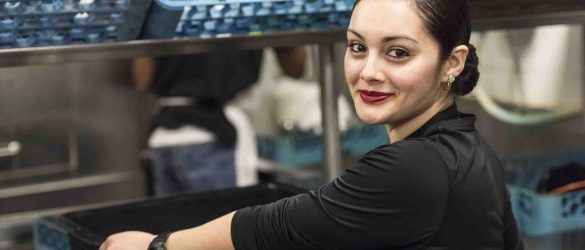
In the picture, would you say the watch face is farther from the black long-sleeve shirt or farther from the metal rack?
the metal rack

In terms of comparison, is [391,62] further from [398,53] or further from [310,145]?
[310,145]

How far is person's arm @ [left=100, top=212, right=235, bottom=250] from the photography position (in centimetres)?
122

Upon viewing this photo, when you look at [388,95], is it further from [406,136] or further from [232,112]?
[232,112]

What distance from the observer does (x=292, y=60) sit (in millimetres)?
3471

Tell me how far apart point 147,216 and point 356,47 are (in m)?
0.65

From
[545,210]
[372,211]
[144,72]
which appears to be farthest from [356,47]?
[144,72]

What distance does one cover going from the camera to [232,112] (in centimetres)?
337

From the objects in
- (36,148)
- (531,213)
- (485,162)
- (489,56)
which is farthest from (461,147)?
(36,148)

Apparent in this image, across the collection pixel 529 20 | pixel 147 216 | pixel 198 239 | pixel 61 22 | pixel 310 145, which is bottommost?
pixel 310 145

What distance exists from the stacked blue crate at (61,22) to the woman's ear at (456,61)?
1.80 ft

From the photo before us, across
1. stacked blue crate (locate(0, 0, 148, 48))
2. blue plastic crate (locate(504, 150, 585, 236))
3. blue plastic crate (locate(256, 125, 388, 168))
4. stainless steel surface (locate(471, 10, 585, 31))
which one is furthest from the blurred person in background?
stacked blue crate (locate(0, 0, 148, 48))

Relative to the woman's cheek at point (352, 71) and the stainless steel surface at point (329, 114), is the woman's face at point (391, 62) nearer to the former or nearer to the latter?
the woman's cheek at point (352, 71)

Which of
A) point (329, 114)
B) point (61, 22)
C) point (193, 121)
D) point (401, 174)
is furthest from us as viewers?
point (193, 121)

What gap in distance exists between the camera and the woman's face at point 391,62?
1.21 meters
